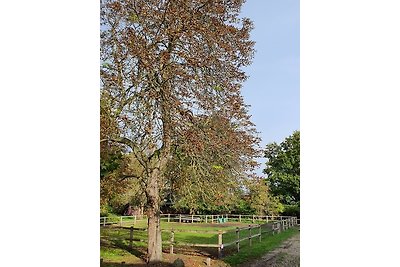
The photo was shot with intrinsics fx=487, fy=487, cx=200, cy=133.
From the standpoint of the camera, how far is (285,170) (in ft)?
8.96

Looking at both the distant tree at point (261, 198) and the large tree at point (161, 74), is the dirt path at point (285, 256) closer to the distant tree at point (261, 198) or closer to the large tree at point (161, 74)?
the distant tree at point (261, 198)

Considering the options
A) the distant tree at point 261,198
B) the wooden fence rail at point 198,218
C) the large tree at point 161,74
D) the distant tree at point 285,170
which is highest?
the large tree at point 161,74

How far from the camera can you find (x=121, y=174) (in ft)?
9.25

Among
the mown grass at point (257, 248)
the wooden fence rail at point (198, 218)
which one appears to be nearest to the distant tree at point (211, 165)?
the wooden fence rail at point (198, 218)

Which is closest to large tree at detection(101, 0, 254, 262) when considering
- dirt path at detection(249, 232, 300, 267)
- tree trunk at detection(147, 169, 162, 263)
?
tree trunk at detection(147, 169, 162, 263)

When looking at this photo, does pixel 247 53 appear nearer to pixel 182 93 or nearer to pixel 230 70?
pixel 230 70

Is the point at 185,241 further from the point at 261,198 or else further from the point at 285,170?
the point at 285,170

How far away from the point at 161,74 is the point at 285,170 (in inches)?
35.7

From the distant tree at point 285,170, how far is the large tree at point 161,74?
268 millimetres

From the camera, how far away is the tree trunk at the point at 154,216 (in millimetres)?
2791

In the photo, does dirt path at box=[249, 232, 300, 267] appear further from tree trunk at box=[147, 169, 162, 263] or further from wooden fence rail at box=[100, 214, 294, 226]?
tree trunk at box=[147, 169, 162, 263]

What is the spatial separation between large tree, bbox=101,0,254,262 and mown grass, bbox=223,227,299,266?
451 millimetres
